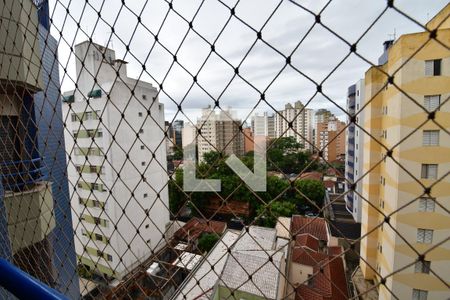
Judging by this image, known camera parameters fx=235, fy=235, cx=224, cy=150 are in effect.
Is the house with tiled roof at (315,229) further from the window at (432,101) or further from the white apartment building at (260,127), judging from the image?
the window at (432,101)

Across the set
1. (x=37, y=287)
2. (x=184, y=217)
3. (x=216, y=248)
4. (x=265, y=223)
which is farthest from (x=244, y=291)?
(x=184, y=217)

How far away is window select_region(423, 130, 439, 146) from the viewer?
8.48 ft

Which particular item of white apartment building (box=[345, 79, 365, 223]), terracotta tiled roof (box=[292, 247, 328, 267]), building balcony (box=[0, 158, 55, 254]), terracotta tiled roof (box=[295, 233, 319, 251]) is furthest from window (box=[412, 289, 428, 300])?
building balcony (box=[0, 158, 55, 254])

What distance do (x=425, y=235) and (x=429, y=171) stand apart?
0.75 metres

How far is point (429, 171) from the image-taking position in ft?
8.82

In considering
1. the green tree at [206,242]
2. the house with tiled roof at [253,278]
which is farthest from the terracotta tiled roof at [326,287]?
the green tree at [206,242]

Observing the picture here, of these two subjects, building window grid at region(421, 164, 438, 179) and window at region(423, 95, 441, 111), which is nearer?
window at region(423, 95, 441, 111)

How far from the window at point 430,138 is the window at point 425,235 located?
1.00m

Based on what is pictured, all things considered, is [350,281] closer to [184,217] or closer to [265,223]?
[265,223]

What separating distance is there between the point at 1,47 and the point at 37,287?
165 cm

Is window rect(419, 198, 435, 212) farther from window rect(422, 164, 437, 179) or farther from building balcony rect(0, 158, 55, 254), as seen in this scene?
building balcony rect(0, 158, 55, 254)

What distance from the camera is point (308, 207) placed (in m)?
8.77

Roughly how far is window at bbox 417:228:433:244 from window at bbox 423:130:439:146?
1002 millimetres

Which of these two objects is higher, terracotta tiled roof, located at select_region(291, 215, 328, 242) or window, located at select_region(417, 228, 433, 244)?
window, located at select_region(417, 228, 433, 244)
